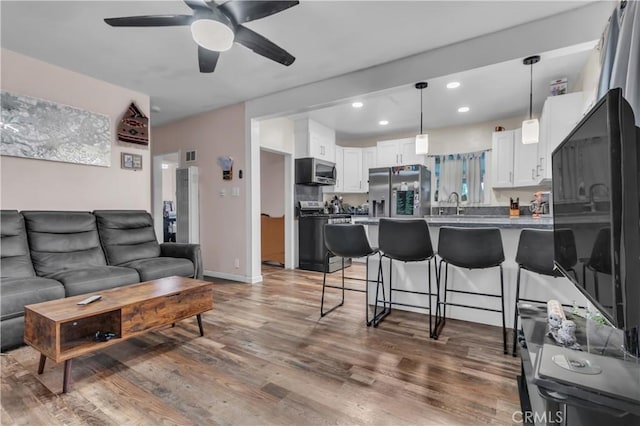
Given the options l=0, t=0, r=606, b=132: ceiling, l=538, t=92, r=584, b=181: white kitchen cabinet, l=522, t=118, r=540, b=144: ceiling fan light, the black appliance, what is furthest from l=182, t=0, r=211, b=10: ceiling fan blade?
the black appliance

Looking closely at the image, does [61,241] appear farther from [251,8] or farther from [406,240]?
[406,240]

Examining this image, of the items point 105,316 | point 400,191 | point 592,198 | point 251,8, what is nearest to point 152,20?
point 251,8

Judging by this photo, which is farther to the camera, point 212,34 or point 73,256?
point 73,256

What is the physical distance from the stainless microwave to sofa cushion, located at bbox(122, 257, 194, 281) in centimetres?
247

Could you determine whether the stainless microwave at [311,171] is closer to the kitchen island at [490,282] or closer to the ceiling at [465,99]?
the ceiling at [465,99]

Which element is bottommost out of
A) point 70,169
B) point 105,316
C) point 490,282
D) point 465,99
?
point 105,316

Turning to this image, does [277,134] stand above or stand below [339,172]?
above

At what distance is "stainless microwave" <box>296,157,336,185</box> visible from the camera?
203 inches

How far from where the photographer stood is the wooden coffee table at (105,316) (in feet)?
5.57

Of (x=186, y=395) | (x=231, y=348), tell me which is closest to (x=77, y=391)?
(x=186, y=395)

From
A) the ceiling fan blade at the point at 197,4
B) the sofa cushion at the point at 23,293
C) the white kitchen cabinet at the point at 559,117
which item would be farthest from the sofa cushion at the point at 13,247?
the white kitchen cabinet at the point at 559,117

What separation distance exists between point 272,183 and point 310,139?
3.72 ft

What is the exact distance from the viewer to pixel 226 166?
177 inches

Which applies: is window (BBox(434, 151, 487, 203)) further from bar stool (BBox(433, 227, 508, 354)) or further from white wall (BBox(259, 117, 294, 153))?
bar stool (BBox(433, 227, 508, 354))
